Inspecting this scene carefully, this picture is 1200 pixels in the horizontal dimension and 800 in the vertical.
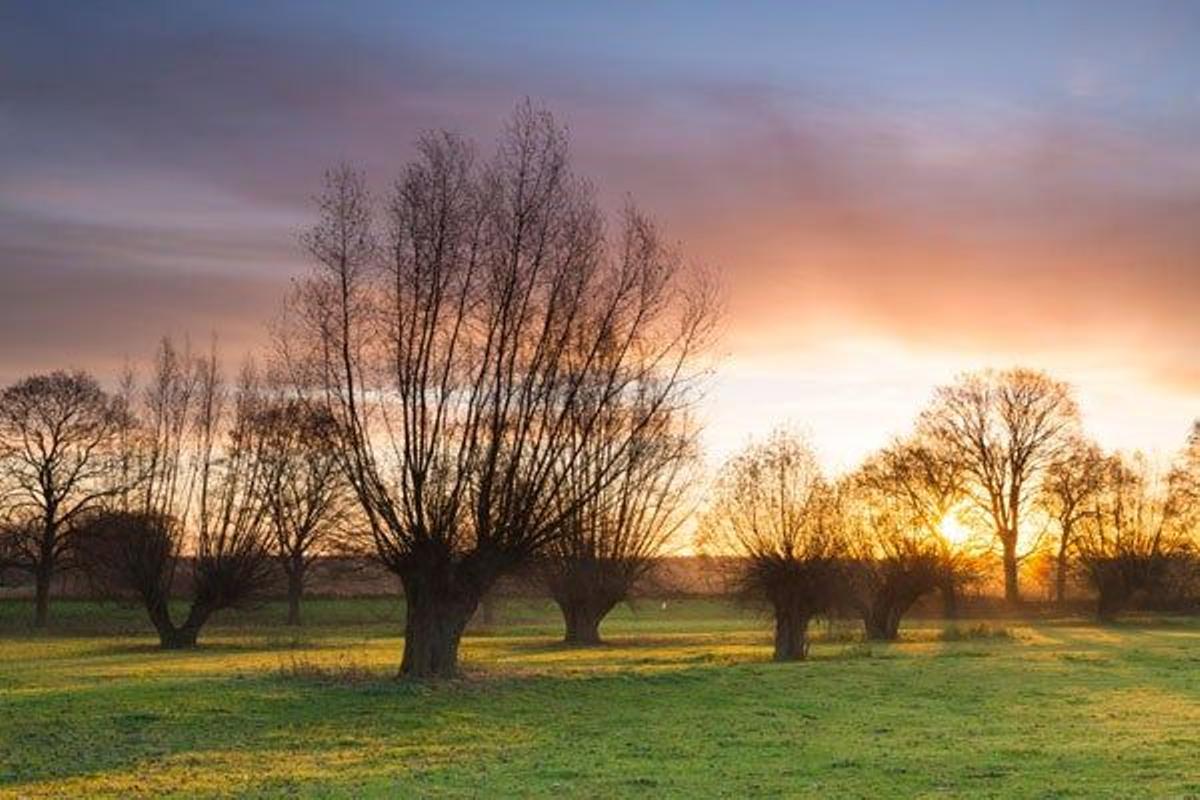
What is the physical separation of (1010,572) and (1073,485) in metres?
6.98

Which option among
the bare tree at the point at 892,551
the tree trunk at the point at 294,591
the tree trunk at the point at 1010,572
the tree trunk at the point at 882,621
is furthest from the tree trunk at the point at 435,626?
the tree trunk at the point at 1010,572

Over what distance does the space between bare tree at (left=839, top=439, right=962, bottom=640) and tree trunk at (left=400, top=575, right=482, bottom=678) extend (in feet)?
79.9

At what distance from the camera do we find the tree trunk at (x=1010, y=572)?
81562mm

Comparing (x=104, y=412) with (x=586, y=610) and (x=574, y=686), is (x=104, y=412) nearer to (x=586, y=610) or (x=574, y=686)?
(x=586, y=610)

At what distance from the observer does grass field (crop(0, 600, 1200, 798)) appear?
53.1 feet

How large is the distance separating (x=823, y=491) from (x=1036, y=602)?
48502 mm

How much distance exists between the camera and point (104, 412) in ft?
226

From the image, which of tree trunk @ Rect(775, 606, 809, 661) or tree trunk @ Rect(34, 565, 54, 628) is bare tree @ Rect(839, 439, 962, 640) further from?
tree trunk @ Rect(34, 565, 54, 628)

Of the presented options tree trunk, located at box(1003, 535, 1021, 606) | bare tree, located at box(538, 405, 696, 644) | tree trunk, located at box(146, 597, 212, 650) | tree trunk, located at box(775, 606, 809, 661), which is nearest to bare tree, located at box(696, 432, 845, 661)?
tree trunk, located at box(775, 606, 809, 661)

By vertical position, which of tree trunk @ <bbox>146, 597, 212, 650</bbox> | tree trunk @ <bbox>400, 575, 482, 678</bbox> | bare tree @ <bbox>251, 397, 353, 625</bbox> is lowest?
tree trunk @ <bbox>146, 597, 212, 650</bbox>

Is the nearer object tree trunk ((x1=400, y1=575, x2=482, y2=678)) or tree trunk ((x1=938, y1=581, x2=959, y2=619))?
tree trunk ((x1=400, y1=575, x2=482, y2=678))

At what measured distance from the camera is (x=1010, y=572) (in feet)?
269

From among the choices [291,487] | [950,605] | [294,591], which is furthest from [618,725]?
[950,605]

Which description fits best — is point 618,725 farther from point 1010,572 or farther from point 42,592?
point 1010,572
